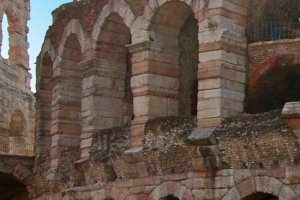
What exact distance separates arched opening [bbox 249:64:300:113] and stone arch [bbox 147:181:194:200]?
1989 millimetres

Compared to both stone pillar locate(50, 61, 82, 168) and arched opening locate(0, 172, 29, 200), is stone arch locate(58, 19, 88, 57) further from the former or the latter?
arched opening locate(0, 172, 29, 200)

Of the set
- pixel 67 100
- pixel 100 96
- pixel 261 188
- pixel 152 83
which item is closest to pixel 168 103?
pixel 152 83

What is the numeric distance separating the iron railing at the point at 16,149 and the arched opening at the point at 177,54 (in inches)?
326

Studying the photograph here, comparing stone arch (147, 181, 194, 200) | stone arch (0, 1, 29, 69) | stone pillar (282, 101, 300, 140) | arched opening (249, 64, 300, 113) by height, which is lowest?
stone arch (147, 181, 194, 200)

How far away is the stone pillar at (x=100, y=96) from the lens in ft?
60.1

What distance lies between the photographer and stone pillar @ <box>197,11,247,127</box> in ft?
49.8

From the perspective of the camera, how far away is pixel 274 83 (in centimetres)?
1574

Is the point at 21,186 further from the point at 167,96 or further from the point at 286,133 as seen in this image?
the point at 286,133

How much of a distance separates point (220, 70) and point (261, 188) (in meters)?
2.34

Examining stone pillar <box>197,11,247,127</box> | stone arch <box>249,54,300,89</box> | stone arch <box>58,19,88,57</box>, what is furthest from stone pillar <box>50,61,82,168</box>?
stone arch <box>249,54,300,89</box>

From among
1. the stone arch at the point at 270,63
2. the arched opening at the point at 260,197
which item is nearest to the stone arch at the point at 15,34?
the stone arch at the point at 270,63

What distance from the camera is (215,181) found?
48.9 feet

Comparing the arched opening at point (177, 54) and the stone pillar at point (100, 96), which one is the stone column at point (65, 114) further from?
the arched opening at point (177, 54)

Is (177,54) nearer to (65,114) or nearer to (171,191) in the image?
(171,191)
